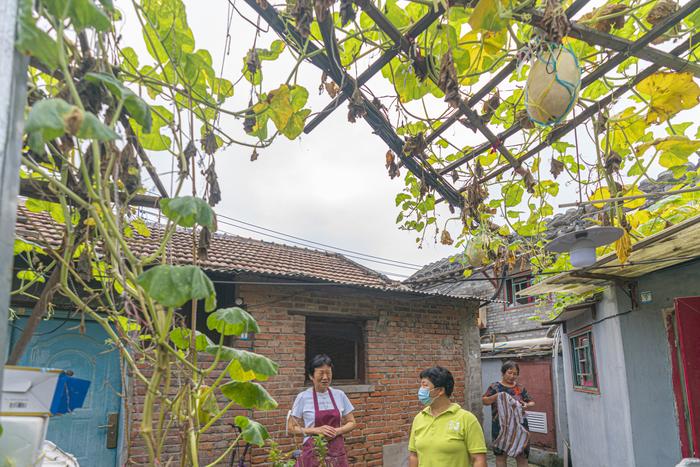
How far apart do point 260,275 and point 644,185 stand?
721 cm

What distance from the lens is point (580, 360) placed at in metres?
7.99

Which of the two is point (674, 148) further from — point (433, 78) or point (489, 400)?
point (489, 400)

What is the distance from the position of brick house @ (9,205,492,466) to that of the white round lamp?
118 inches

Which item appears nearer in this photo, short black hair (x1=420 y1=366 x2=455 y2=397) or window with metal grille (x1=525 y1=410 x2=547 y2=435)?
short black hair (x1=420 y1=366 x2=455 y2=397)

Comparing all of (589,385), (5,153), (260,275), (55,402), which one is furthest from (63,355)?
(589,385)

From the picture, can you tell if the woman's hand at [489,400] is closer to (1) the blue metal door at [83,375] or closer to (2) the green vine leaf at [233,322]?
(1) the blue metal door at [83,375]

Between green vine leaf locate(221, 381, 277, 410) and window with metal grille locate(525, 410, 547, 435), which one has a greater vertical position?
green vine leaf locate(221, 381, 277, 410)

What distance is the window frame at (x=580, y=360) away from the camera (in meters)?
6.95

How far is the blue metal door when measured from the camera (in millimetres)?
5461

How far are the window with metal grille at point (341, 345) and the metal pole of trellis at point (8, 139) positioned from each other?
22.5 feet

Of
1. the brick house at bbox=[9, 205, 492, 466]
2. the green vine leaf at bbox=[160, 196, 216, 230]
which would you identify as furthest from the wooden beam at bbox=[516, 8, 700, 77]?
the brick house at bbox=[9, 205, 492, 466]

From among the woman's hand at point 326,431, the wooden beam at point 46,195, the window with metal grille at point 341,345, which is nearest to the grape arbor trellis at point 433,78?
the wooden beam at point 46,195

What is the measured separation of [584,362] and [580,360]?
202 millimetres

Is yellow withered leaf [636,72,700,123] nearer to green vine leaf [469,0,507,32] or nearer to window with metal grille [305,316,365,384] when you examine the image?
green vine leaf [469,0,507,32]
